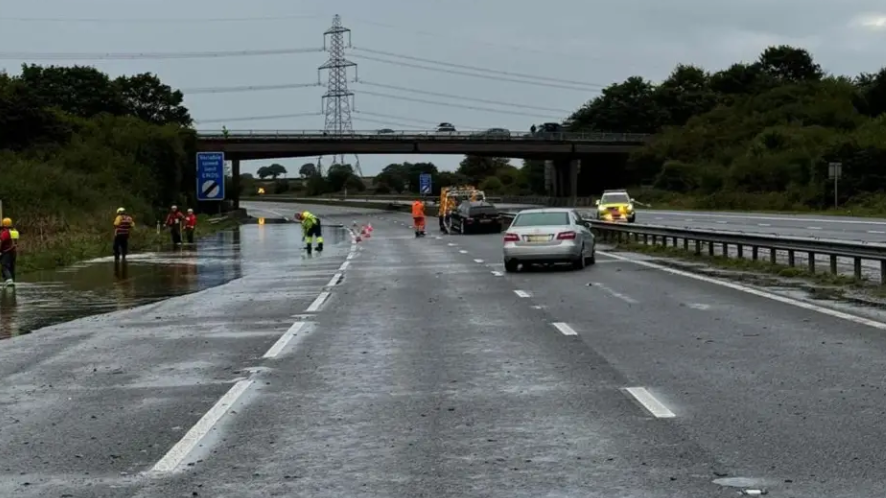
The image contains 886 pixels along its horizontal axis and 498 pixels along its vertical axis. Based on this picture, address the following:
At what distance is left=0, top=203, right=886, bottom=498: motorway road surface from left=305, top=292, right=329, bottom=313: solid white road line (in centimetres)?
39

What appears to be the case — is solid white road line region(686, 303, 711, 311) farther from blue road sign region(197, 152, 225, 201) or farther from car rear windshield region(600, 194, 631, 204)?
blue road sign region(197, 152, 225, 201)

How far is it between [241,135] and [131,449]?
9349 centimetres

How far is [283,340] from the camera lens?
14562mm

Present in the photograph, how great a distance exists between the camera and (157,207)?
6994 centimetres

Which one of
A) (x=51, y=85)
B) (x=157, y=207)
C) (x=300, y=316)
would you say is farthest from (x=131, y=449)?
(x=51, y=85)

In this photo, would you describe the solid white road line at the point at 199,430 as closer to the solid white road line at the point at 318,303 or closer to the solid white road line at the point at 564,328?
the solid white road line at the point at 564,328

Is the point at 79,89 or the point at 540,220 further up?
the point at 79,89

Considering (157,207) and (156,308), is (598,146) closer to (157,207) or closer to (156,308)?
(157,207)

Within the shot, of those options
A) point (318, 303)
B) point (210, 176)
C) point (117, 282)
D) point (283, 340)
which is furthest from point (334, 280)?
point (210, 176)

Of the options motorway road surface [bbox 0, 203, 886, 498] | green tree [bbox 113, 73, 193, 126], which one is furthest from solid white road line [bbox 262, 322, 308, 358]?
green tree [bbox 113, 73, 193, 126]

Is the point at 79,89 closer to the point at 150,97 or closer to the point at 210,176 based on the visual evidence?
the point at 150,97

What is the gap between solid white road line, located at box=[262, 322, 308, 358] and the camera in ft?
43.6

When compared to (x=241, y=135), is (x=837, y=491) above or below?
below

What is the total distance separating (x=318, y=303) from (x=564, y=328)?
5.93m
